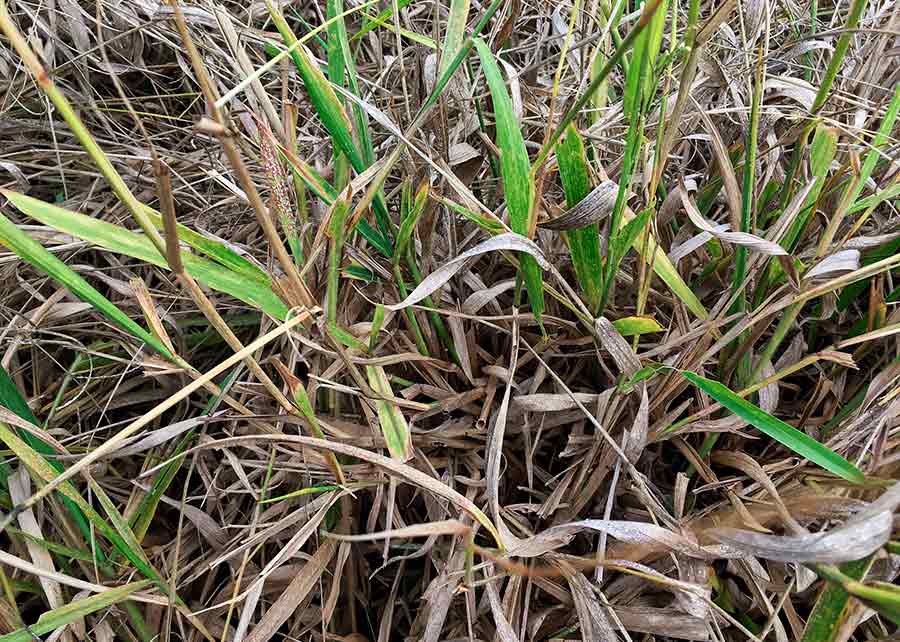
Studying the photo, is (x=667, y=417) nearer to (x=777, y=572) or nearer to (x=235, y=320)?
(x=777, y=572)

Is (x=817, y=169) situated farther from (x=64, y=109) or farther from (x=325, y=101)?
(x=64, y=109)

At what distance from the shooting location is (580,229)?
53cm

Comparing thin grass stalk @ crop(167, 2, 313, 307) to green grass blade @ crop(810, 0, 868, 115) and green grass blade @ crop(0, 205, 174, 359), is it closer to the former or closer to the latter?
green grass blade @ crop(0, 205, 174, 359)

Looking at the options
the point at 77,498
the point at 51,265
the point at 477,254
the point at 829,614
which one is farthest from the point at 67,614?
the point at 829,614

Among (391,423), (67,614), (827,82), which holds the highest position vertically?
(827,82)

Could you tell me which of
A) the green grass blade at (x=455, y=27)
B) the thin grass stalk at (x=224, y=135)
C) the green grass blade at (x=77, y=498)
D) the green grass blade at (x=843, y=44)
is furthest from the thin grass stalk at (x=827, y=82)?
the green grass blade at (x=77, y=498)

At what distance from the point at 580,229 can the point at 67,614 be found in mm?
464

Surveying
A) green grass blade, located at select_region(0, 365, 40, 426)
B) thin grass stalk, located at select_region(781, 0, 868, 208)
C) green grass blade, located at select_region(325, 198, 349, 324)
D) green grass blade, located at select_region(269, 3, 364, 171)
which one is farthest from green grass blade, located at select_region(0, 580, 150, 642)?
thin grass stalk, located at select_region(781, 0, 868, 208)

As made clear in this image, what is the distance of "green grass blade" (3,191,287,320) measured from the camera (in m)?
0.42

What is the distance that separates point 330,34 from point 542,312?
0.91 feet

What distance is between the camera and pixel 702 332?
1.79 ft

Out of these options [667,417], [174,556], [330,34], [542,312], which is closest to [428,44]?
[330,34]

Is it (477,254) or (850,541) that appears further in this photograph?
(477,254)

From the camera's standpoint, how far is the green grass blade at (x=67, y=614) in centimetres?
51
